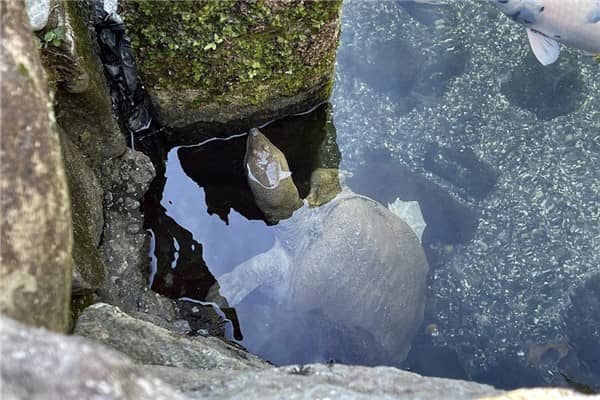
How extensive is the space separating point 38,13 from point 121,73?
0.87 m

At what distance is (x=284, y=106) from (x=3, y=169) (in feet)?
7.60

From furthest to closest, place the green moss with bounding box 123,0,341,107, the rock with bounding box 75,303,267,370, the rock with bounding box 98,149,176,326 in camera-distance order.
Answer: the rock with bounding box 98,149,176,326, the green moss with bounding box 123,0,341,107, the rock with bounding box 75,303,267,370

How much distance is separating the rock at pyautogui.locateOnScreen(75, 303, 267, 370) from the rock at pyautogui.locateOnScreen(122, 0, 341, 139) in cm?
128

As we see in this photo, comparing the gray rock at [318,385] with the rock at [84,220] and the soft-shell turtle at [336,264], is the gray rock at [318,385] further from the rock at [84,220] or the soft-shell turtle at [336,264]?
the soft-shell turtle at [336,264]

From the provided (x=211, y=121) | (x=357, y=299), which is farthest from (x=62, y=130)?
(x=357, y=299)

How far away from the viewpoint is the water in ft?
11.6

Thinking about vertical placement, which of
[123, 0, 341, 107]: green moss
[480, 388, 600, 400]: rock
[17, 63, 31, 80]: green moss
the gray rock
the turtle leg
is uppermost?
[17, 63, 31, 80]: green moss

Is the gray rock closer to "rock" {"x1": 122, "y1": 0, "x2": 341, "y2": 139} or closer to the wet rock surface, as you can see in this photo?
the wet rock surface

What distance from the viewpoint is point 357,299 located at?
3396 mm

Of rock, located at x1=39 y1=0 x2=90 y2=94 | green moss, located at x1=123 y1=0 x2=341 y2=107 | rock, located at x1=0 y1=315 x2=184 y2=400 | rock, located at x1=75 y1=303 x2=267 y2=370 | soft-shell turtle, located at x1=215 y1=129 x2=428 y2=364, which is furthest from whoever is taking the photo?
soft-shell turtle, located at x1=215 y1=129 x2=428 y2=364

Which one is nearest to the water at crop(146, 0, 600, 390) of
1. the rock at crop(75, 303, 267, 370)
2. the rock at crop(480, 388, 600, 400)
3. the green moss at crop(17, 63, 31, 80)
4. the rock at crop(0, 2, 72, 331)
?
the rock at crop(75, 303, 267, 370)

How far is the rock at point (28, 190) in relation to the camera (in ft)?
5.14

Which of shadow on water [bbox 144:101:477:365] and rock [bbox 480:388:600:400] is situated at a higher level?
rock [bbox 480:388:600:400]

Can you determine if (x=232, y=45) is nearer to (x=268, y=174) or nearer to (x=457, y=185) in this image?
(x=268, y=174)
